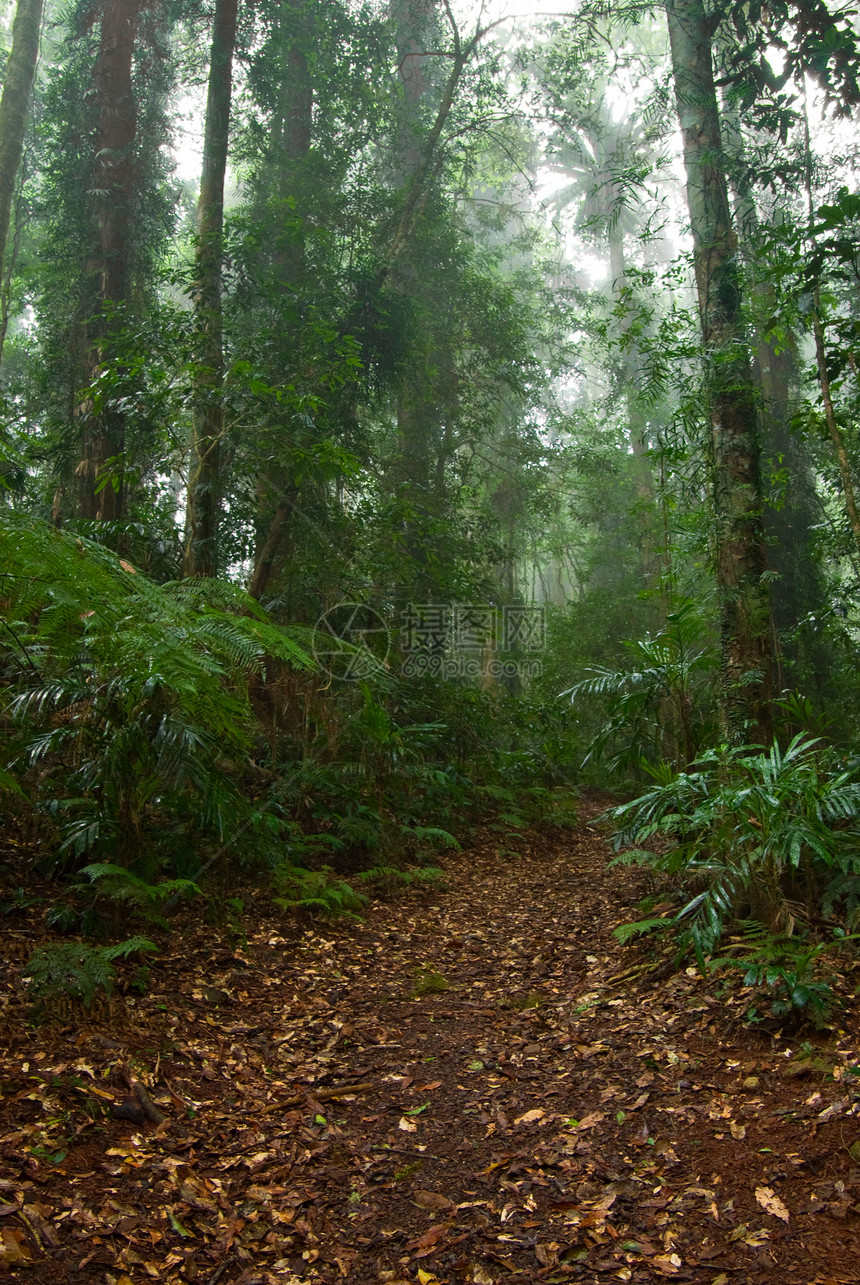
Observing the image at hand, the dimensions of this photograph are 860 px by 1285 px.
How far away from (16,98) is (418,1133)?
45.2 ft

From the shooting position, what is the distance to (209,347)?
758 cm

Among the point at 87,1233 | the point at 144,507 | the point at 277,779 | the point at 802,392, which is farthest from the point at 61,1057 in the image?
the point at 802,392

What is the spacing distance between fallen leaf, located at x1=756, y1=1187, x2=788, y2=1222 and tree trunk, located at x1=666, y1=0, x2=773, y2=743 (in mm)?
3222

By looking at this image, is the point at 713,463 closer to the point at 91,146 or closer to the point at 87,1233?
the point at 87,1233

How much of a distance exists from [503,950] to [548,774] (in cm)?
535

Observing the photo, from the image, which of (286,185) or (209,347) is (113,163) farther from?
(209,347)

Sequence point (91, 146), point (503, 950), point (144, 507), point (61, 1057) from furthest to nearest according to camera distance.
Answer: point (91, 146) < point (144, 507) < point (503, 950) < point (61, 1057)

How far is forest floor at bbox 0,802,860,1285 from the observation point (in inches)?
83.1

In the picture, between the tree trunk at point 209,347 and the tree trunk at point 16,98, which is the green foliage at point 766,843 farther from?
the tree trunk at point 16,98

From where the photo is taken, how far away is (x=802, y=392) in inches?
553

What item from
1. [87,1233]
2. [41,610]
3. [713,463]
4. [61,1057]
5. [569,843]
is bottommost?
[87,1233]
